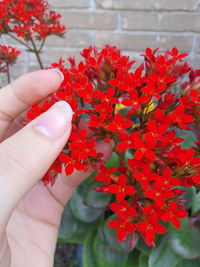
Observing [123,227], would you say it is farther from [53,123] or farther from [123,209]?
[53,123]

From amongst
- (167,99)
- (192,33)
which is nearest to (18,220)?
(167,99)

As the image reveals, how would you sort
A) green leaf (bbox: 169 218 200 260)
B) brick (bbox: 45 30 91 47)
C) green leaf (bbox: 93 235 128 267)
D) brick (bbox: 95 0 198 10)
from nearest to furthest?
green leaf (bbox: 169 218 200 260), green leaf (bbox: 93 235 128 267), brick (bbox: 95 0 198 10), brick (bbox: 45 30 91 47)

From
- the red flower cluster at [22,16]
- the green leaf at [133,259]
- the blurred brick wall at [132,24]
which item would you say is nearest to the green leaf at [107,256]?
the green leaf at [133,259]

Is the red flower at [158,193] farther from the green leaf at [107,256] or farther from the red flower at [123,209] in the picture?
the green leaf at [107,256]

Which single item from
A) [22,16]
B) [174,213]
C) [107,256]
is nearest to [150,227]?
[174,213]

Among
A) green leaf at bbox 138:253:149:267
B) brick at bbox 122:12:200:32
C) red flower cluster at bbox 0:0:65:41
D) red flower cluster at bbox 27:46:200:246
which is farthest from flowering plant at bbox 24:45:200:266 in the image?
brick at bbox 122:12:200:32

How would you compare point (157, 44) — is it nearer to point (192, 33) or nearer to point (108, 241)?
point (192, 33)

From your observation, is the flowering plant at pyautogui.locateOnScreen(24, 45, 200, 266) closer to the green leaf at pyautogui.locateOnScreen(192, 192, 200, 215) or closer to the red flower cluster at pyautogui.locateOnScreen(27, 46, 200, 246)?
the red flower cluster at pyautogui.locateOnScreen(27, 46, 200, 246)
